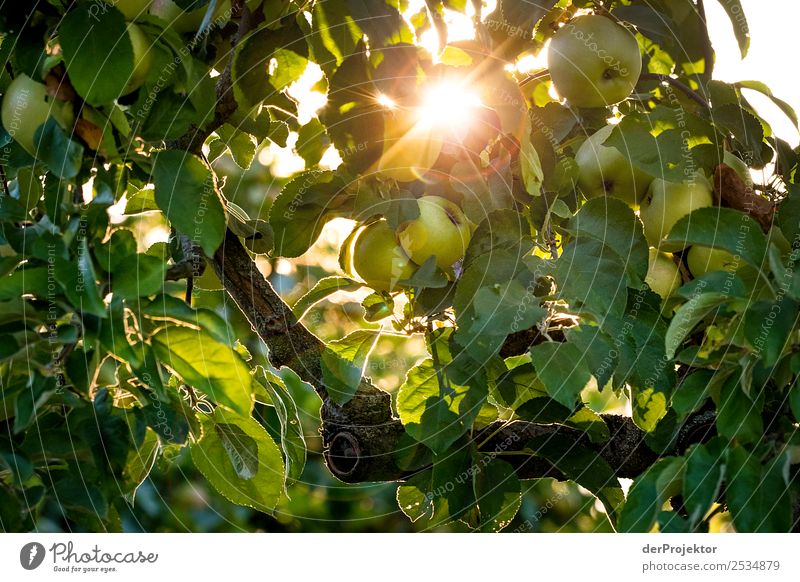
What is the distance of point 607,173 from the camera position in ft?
2.07

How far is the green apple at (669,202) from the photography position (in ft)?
1.96

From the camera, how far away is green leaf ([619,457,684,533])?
493 mm

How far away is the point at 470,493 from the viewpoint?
2.30 feet

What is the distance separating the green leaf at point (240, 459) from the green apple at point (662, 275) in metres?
0.28

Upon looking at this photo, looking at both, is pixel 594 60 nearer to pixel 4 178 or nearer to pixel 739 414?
pixel 739 414

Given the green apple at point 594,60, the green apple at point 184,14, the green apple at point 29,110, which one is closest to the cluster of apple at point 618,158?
the green apple at point 594,60

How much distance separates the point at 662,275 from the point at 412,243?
6.7 inches

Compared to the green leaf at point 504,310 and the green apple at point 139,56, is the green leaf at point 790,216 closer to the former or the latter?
the green leaf at point 504,310

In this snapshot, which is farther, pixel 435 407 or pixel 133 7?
pixel 435 407

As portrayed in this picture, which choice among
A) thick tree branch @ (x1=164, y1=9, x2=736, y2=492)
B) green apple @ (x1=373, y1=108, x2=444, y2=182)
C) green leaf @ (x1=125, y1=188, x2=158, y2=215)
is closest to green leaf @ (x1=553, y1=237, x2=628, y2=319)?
green apple @ (x1=373, y1=108, x2=444, y2=182)

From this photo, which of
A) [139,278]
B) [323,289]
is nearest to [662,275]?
[323,289]

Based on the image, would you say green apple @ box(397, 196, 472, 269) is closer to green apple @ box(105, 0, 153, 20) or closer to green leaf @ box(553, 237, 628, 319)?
green leaf @ box(553, 237, 628, 319)
